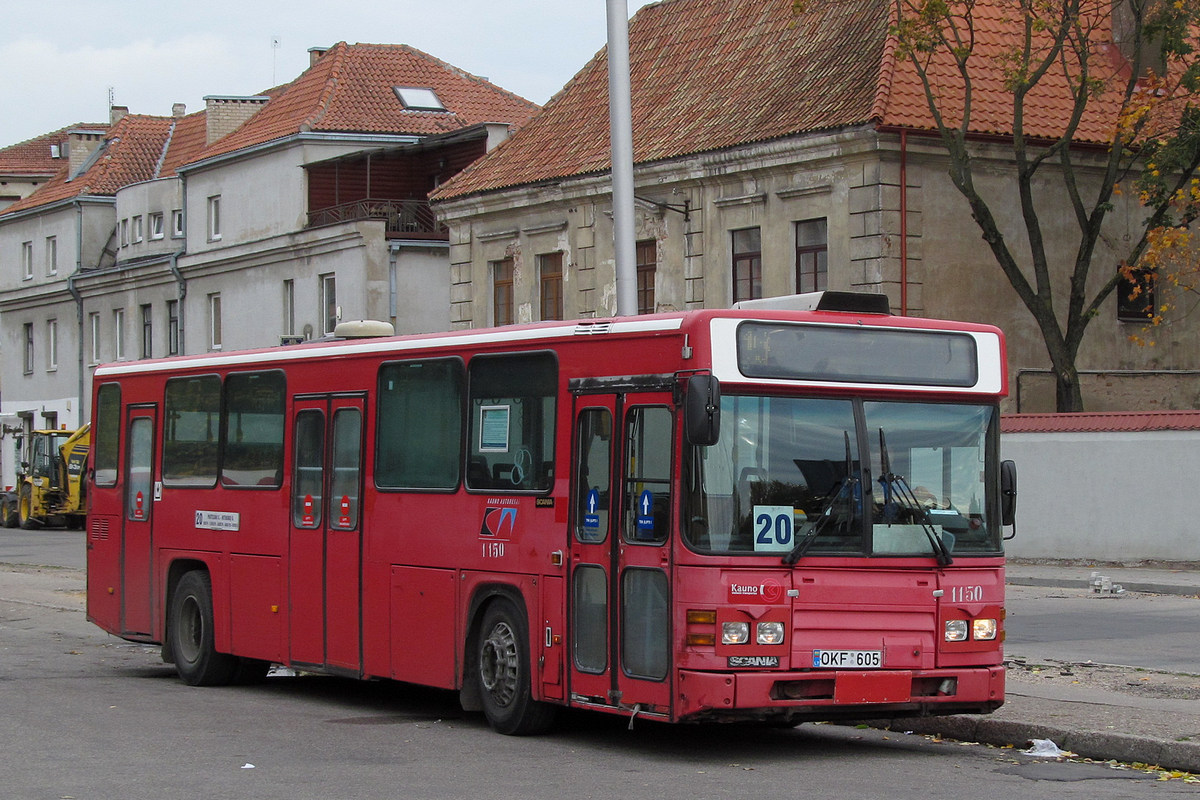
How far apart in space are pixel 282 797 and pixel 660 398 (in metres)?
3.18

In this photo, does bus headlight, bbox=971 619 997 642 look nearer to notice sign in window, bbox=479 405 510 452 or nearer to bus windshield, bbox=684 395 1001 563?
bus windshield, bbox=684 395 1001 563

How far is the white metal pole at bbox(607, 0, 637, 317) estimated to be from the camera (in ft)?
54.6

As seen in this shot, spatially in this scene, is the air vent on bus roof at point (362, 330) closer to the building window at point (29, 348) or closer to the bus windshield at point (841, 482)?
the bus windshield at point (841, 482)

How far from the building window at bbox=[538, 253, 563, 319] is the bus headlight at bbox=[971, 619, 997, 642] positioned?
29.1 m

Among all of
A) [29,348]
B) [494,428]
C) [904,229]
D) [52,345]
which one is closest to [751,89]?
[904,229]

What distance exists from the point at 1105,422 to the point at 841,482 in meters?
19.1

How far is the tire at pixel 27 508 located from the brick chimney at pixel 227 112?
1413cm

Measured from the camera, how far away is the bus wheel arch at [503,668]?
11656 millimetres

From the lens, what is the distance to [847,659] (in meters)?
10.5

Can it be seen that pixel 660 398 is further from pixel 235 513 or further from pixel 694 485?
pixel 235 513

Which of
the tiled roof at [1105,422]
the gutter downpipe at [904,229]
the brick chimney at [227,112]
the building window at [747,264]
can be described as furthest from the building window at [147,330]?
the tiled roof at [1105,422]

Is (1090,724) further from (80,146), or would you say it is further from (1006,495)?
(80,146)

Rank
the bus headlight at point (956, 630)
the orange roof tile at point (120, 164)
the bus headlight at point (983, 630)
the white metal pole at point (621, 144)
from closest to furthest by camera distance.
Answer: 1. the bus headlight at point (956, 630)
2. the bus headlight at point (983, 630)
3. the white metal pole at point (621, 144)
4. the orange roof tile at point (120, 164)

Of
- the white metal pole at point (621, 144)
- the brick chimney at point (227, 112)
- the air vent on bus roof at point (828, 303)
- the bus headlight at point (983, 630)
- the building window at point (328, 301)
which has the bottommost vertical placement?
the bus headlight at point (983, 630)
